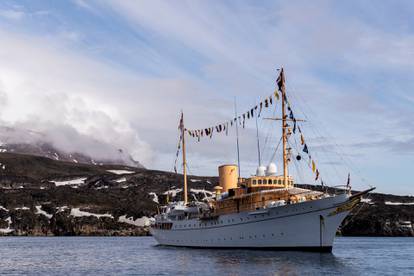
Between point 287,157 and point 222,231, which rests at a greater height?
point 287,157

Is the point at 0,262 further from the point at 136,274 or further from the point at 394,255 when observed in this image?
the point at 394,255

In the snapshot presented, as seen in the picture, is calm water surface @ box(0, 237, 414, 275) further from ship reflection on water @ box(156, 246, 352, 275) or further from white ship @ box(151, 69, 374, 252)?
white ship @ box(151, 69, 374, 252)

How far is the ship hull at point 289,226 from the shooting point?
64625 mm

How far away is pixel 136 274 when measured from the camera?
164ft

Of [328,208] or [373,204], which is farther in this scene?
[373,204]

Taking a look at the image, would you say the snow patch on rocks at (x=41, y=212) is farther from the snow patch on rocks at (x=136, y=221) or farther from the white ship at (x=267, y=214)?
the white ship at (x=267, y=214)

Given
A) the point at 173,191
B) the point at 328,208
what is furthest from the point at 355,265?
the point at 173,191

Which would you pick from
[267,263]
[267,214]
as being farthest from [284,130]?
[267,263]

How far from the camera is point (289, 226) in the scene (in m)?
66.0

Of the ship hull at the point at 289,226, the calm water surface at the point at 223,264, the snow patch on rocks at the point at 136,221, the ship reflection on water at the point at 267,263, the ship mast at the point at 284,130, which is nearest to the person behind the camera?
the ship reflection on water at the point at 267,263

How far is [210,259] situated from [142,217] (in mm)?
106976

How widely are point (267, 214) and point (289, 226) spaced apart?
3.22m

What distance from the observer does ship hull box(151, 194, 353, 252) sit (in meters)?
64.6

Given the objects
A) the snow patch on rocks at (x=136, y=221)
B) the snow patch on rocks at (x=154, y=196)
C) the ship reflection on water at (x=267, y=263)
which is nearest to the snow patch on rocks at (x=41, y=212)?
the snow patch on rocks at (x=136, y=221)
